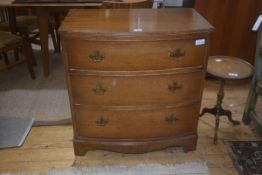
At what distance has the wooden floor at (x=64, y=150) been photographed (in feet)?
5.82

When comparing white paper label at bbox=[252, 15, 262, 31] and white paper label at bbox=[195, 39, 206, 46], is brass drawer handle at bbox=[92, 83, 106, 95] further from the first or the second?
white paper label at bbox=[252, 15, 262, 31]

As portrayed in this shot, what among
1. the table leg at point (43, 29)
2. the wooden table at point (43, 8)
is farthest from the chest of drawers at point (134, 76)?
the table leg at point (43, 29)

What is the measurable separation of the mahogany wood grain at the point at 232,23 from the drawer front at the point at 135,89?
111 cm

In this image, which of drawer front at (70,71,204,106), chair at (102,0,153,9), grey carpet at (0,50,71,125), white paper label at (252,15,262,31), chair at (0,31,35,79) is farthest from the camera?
chair at (0,31,35,79)

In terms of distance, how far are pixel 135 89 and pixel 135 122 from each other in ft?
0.82

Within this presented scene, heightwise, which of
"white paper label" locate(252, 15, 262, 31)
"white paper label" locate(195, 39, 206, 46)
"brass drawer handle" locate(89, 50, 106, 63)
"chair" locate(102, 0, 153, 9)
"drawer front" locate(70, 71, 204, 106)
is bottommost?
"drawer front" locate(70, 71, 204, 106)

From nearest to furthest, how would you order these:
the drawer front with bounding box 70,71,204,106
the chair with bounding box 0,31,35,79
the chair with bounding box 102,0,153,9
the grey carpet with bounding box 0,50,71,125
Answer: the drawer front with bounding box 70,71,204,106
the chair with bounding box 102,0,153,9
the grey carpet with bounding box 0,50,71,125
the chair with bounding box 0,31,35,79

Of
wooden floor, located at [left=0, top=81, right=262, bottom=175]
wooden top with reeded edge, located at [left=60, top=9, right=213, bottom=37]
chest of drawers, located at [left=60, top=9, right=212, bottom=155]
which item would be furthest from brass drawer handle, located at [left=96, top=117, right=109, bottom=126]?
wooden top with reeded edge, located at [left=60, top=9, right=213, bottom=37]

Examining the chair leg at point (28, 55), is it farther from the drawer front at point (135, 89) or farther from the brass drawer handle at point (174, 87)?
the brass drawer handle at point (174, 87)

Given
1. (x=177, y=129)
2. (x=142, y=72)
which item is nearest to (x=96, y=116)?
(x=142, y=72)

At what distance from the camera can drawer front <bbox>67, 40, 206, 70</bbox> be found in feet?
4.67

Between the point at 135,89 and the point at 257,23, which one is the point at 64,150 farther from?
the point at 257,23

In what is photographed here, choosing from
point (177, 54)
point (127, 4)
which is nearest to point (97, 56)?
point (177, 54)

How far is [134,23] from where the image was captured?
153 cm
